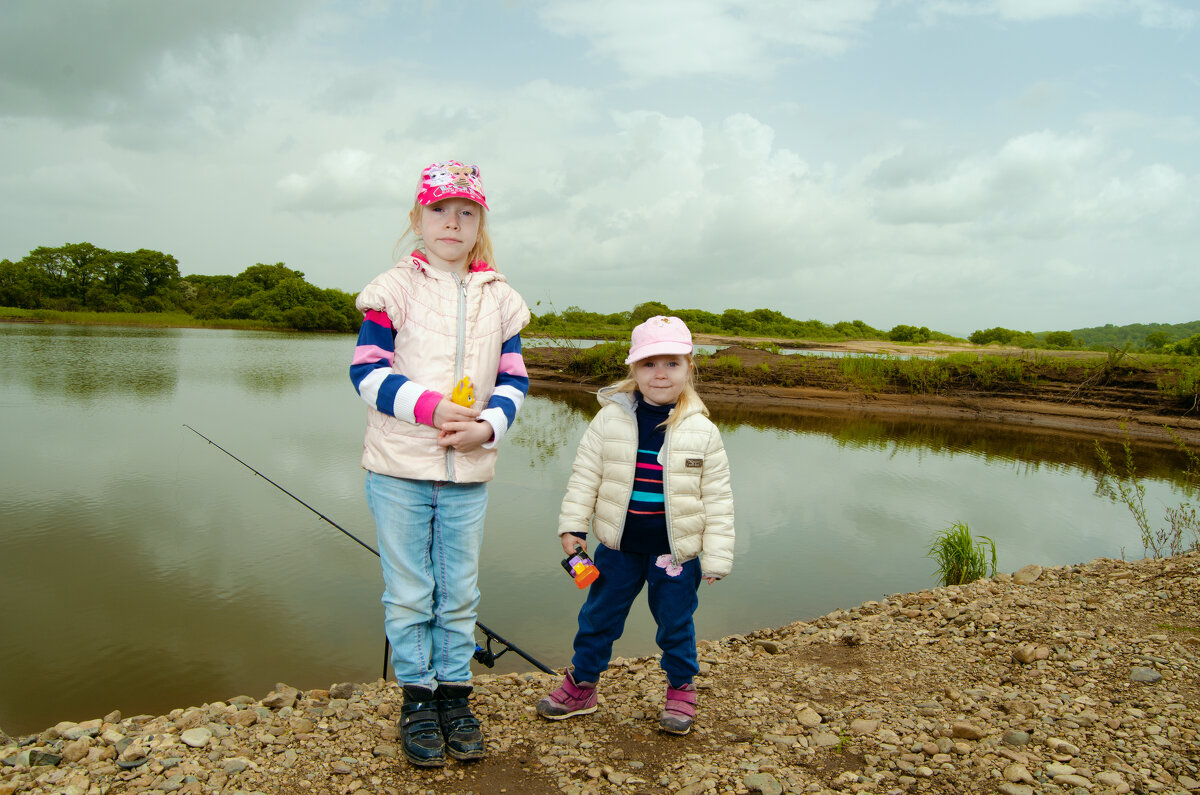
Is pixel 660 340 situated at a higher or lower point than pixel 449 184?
lower

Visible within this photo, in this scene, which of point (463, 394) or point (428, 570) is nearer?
point (463, 394)

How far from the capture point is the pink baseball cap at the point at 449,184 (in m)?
2.29

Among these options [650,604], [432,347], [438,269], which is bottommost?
[650,604]

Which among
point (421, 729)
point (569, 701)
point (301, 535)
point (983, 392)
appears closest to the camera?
point (421, 729)

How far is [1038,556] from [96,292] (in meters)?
52.7

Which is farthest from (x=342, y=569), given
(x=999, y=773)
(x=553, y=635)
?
(x=999, y=773)

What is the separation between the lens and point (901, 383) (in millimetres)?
16656

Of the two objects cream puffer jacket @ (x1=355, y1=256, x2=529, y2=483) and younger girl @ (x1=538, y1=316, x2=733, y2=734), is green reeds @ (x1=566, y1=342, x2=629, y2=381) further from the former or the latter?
cream puffer jacket @ (x1=355, y1=256, x2=529, y2=483)

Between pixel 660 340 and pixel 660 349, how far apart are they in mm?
50

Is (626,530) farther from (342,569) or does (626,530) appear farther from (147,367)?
(147,367)

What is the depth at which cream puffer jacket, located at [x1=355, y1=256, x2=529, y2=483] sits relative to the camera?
2.27 metres

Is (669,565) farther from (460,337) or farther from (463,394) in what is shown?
(460,337)

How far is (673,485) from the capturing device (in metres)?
2.45

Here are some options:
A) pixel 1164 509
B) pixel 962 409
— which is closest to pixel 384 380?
pixel 1164 509
